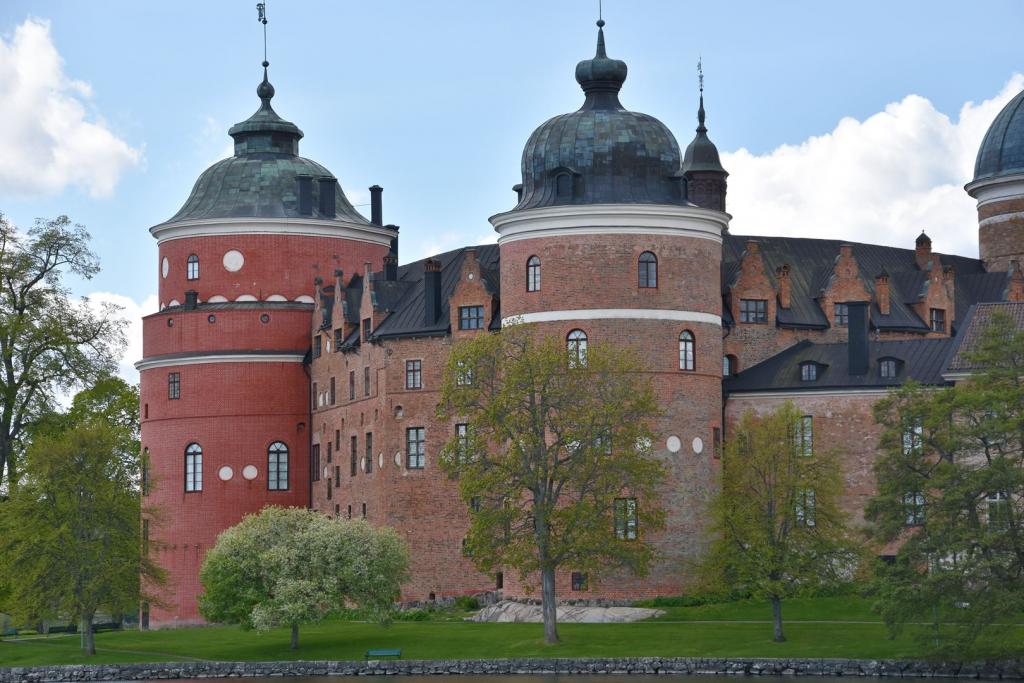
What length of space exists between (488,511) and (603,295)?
10800mm

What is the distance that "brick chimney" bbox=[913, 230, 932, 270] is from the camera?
3804 inches

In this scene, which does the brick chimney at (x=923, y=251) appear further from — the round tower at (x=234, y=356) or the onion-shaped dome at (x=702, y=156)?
the round tower at (x=234, y=356)

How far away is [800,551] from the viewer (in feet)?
234

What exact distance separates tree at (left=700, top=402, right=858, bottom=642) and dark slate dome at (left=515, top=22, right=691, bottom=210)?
11.6 meters

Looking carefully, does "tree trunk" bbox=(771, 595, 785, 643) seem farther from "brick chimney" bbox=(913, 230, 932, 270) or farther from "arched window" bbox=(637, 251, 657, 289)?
"brick chimney" bbox=(913, 230, 932, 270)

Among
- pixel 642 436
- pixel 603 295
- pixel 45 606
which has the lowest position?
pixel 45 606

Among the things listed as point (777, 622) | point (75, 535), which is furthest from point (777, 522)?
point (75, 535)

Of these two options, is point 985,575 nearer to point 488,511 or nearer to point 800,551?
point 800,551

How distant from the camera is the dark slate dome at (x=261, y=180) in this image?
9606cm

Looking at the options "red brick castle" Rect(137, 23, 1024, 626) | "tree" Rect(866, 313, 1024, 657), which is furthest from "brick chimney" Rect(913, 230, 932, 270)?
"tree" Rect(866, 313, 1024, 657)

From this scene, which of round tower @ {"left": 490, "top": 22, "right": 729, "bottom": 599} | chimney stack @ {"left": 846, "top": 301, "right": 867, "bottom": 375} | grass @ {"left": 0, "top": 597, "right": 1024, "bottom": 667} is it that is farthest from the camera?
chimney stack @ {"left": 846, "top": 301, "right": 867, "bottom": 375}

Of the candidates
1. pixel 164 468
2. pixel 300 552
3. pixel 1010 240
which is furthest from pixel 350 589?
pixel 1010 240

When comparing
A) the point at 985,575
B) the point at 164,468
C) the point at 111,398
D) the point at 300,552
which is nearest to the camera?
the point at 985,575

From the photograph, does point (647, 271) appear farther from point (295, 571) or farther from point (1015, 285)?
point (1015, 285)
